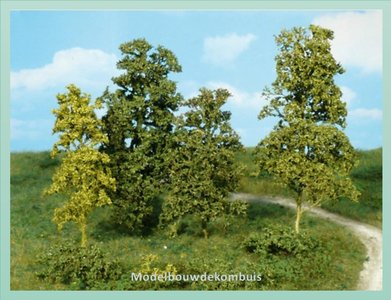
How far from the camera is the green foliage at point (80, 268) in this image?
3547 cm

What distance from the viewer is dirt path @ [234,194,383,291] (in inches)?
1425

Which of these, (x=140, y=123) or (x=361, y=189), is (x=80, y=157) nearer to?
(x=140, y=123)

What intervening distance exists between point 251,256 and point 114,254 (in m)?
6.75

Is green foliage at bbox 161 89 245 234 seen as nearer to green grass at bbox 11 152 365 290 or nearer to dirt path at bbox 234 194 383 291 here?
green grass at bbox 11 152 365 290

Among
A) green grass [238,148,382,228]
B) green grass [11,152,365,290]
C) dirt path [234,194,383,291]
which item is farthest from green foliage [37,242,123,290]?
dirt path [234,194,383,291]

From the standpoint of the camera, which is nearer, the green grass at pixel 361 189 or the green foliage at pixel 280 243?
the green foliage at pixel 280 243

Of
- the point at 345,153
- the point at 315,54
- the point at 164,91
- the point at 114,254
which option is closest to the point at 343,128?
the point at 345,153

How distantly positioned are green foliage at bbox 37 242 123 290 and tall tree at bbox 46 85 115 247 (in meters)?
1.62

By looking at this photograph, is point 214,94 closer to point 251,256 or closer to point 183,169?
point 183,169

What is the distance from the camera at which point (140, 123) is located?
39.6 metres

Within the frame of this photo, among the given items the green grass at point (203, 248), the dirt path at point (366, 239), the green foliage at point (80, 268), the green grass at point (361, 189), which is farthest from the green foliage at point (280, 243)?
the green foliage at point (80, 268)

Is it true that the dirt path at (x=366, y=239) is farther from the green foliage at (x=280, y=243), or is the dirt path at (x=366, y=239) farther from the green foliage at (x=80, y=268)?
the green foliage at (x=80, y=268)

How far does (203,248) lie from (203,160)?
4.41 m

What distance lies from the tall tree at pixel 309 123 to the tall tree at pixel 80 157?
26.4 ft
